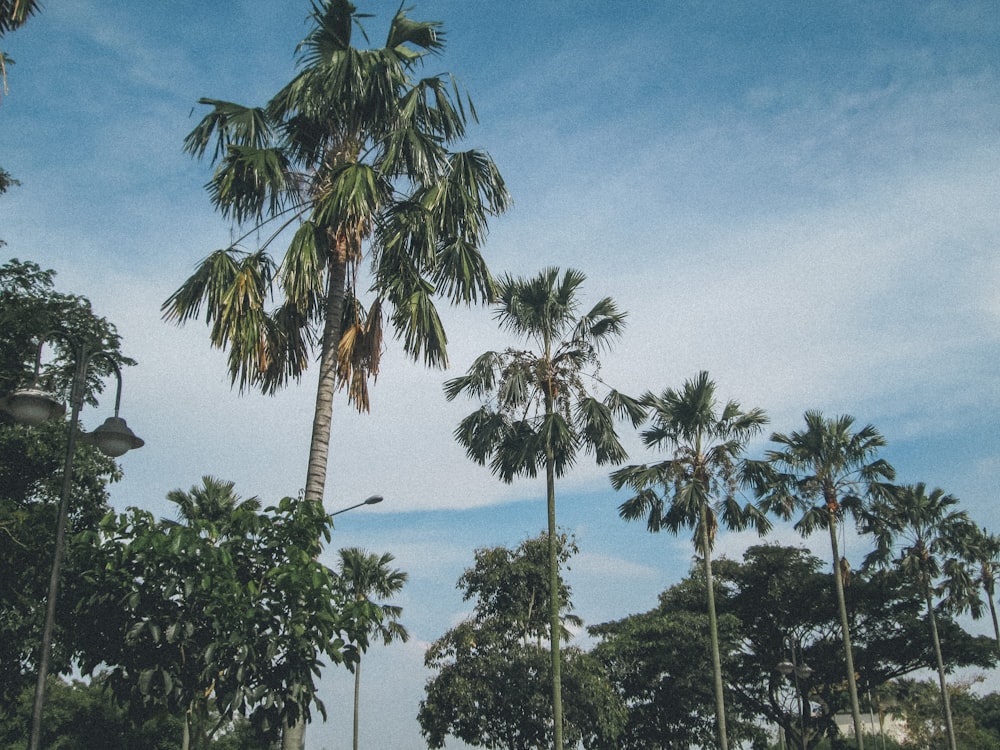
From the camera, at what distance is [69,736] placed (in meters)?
36.3

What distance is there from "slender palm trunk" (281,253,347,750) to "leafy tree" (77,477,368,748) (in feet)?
1.58

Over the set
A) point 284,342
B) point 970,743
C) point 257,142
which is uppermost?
point 257,142

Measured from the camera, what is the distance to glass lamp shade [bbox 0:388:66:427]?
32.1ft

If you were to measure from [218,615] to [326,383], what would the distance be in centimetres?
352

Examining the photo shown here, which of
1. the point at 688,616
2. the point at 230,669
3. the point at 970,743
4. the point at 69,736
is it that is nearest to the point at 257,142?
the point at 230,669

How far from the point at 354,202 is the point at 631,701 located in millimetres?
27631

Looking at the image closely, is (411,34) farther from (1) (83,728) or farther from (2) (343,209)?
(1) (83,728)

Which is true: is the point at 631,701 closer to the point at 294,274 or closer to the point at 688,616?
the point at 688,616

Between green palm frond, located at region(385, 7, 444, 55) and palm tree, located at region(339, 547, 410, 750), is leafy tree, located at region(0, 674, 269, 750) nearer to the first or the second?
palm tree, located at region(339, 547, 410, 750)

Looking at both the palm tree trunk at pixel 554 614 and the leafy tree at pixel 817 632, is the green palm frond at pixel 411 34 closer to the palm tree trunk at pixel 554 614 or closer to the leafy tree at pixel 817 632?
the palm tree trunk at pixel 554 614

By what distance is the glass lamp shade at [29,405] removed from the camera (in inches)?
385

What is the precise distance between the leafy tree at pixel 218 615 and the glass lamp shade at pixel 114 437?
1.87 metres

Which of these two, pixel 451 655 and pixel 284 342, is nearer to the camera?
pixel 284 342

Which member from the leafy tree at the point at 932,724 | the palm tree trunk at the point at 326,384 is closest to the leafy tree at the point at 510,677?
the palm tree trunk at the point at 326,384
